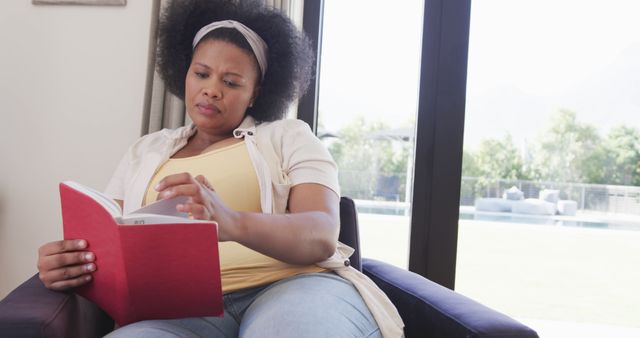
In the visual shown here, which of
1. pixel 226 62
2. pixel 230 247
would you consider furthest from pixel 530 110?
pixel 230 247

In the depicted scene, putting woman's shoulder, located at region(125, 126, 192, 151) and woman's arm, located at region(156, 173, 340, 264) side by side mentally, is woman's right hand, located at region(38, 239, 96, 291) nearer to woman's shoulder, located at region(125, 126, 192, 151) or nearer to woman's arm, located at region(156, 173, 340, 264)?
woman's arm, located at region(156, 173, 340, 264)

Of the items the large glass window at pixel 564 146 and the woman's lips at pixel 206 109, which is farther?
the large glass window at pixel 564 146

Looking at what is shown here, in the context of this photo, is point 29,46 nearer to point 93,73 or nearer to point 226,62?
point 93,73

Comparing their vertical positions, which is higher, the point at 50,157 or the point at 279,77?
the point at 279,77

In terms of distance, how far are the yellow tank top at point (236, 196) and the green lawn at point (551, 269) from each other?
1.02 metres

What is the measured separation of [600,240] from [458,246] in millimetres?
530

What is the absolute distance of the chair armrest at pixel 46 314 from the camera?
904 millimetres

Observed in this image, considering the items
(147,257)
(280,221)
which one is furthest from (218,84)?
(147,257)

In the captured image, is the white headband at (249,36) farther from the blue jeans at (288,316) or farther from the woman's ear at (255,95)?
the blue jeans at (288,316)

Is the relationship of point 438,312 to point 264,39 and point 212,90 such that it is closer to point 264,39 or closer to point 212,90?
point 212,90

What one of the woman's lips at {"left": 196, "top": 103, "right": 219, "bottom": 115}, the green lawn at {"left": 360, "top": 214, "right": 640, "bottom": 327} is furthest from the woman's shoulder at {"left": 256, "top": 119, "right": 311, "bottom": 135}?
the green lawn at {"left": 360, "top": 214, "right": 640, "bottom": 327}

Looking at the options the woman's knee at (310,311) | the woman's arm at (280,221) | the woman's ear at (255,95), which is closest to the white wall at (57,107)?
the woman's ear at (255,95)

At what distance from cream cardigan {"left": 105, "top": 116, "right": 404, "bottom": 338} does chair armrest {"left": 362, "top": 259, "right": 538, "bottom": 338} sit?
6 centimetres

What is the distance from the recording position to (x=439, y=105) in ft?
6.73
